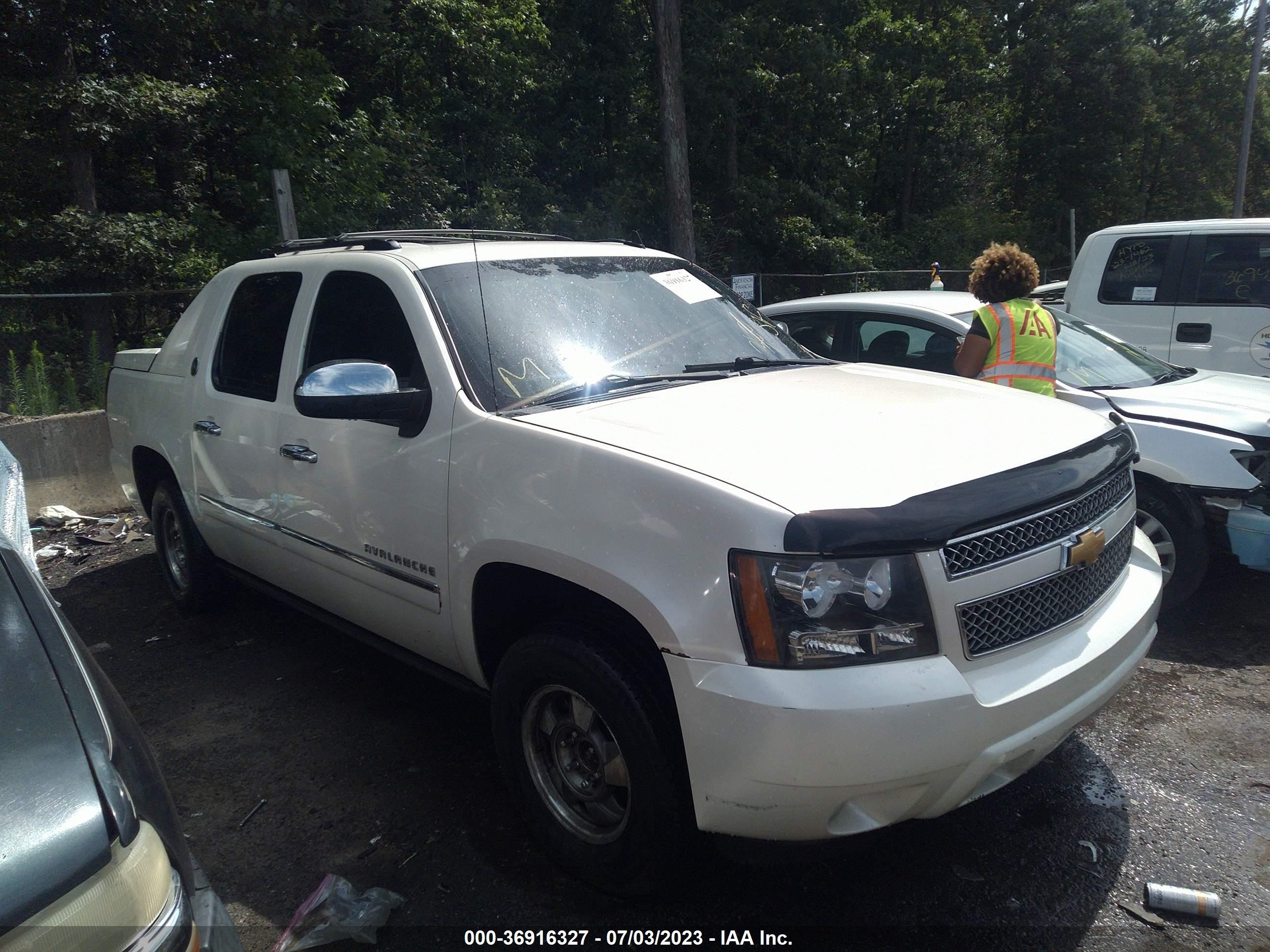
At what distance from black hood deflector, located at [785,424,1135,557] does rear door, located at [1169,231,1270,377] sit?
554 cm

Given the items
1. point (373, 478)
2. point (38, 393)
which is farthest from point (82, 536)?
point (373, 478)

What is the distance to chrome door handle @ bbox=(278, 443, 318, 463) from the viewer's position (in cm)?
361

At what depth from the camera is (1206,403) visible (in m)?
4.84

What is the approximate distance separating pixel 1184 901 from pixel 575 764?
178 centimetres

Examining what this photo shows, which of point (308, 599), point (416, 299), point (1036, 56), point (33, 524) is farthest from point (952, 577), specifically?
point (1036, 56)

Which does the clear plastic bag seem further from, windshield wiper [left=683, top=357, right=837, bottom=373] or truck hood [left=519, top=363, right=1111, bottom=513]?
windshield wiper [left=683, top=357, right=837, bottom=373]

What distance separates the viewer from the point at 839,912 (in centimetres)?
264

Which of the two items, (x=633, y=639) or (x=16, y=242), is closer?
(x=633, y=639)

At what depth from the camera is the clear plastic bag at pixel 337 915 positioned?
2.60m

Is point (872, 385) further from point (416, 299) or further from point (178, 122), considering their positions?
point (178, 122)

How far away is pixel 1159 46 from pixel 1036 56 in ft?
22.0

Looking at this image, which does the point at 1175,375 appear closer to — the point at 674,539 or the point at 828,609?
the point at 828,609

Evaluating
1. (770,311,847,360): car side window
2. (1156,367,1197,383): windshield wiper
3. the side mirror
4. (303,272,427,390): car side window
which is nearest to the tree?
(770,311,847,360): car side window

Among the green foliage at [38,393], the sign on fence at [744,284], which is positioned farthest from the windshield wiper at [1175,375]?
the green foliage at [38,393]
